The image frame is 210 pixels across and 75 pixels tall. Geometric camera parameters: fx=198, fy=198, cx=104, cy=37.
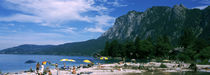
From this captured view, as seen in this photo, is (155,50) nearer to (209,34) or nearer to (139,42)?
(139,42)

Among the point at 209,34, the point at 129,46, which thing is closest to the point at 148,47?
the point at 129,46

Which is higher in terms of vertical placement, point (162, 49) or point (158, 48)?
point (158, 48)

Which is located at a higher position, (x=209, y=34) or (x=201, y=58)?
(x=209, y=34)

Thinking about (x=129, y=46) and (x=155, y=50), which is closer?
(x=155, y=50)

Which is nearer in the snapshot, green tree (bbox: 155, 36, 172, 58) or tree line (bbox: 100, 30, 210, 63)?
tree line (bbox: 100, 30, 210, 63)

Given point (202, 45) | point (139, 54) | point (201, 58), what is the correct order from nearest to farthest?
point (201, 58) → point (202, 45) → point (139, 54)

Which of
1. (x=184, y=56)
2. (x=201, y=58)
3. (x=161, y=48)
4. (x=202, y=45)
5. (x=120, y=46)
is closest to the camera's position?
(x=201, y=58)

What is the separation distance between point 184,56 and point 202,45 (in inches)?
941

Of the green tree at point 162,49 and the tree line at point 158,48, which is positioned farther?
the green tree at point 162,49

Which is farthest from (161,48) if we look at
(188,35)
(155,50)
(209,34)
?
(209,34)

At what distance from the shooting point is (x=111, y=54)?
149 metres

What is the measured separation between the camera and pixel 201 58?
6362 cm

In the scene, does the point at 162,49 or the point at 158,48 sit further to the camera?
the point at 158,48

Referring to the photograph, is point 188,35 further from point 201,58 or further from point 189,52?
point 201,58
